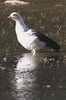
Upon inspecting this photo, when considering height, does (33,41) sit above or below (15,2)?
above

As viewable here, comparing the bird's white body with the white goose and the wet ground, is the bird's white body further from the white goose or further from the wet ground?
the wet ground

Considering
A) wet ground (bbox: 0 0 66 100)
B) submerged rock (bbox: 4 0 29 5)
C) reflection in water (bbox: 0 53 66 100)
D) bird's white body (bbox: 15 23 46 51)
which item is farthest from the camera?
submerged rock (bbox: 4 0 29 5)

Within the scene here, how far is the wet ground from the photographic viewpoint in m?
8.90

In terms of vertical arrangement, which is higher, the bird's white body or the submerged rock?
the bird's white body

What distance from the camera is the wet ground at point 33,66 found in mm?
8898

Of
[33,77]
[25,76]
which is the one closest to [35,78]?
[33,77]

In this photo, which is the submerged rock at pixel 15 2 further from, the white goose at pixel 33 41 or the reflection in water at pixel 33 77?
the reflection in water at pixel 33 77

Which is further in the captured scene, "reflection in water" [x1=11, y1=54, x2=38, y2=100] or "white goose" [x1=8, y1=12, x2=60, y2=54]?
→ "white goose" [x1=8, y1=12, x2=60, y2=54]

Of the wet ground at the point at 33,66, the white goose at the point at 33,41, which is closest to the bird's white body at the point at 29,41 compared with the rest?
the white goose at the point at 33,41

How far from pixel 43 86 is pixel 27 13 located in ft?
35.5

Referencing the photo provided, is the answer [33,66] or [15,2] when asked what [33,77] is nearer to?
[33,66]

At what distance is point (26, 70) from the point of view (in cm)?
1070

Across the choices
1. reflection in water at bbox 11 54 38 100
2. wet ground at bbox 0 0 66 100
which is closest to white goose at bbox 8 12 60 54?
wet ground at bbox 0 0 66 100

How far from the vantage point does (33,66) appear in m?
11.2
